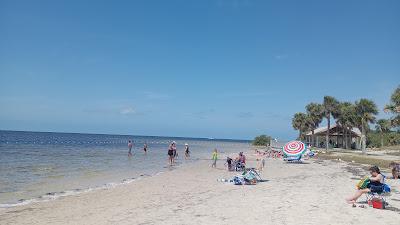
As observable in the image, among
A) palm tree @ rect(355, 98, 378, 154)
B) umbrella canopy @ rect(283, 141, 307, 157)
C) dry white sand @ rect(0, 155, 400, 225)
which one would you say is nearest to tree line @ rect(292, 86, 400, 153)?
palm tree @ rect(355, 98, 378, 154)

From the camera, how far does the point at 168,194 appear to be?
13.2 metres

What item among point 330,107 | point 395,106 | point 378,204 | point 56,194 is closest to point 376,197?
point 378,204

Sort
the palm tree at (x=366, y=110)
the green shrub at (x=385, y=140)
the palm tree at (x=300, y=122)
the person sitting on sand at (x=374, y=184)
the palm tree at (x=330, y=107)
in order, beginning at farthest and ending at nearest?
the palm tree at (x=300, y=122)
the green shrub at (x=385, y=140)
the palm tree at (x=330, y=107)
the palm tree at (x=366, y=110)
the person sitting on sand at (x=374, y=184)

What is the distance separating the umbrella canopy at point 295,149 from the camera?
3023cm

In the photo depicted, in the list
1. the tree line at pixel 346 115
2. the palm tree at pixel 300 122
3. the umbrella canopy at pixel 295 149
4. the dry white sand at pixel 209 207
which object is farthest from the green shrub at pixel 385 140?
the dry white sand at pixel 209 207

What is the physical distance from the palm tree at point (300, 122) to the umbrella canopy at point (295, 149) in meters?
39.9

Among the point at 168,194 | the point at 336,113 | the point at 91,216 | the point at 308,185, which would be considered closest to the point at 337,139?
the point at 336,113

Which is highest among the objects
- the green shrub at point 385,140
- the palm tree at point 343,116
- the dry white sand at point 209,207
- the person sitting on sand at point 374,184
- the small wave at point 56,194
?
the palm tree at point 343,116

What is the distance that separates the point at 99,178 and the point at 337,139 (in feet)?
180

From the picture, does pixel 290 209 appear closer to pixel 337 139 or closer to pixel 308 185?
pixel 308 185

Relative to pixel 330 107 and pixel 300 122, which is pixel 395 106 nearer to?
pixel 330 107

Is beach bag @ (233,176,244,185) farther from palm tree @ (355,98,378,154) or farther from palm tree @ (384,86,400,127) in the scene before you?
palm tree @ (355,98,378,154)

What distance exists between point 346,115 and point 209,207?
153 ft

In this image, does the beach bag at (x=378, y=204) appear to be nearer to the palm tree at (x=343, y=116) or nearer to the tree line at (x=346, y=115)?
the tree line at (x=346, y=115)
